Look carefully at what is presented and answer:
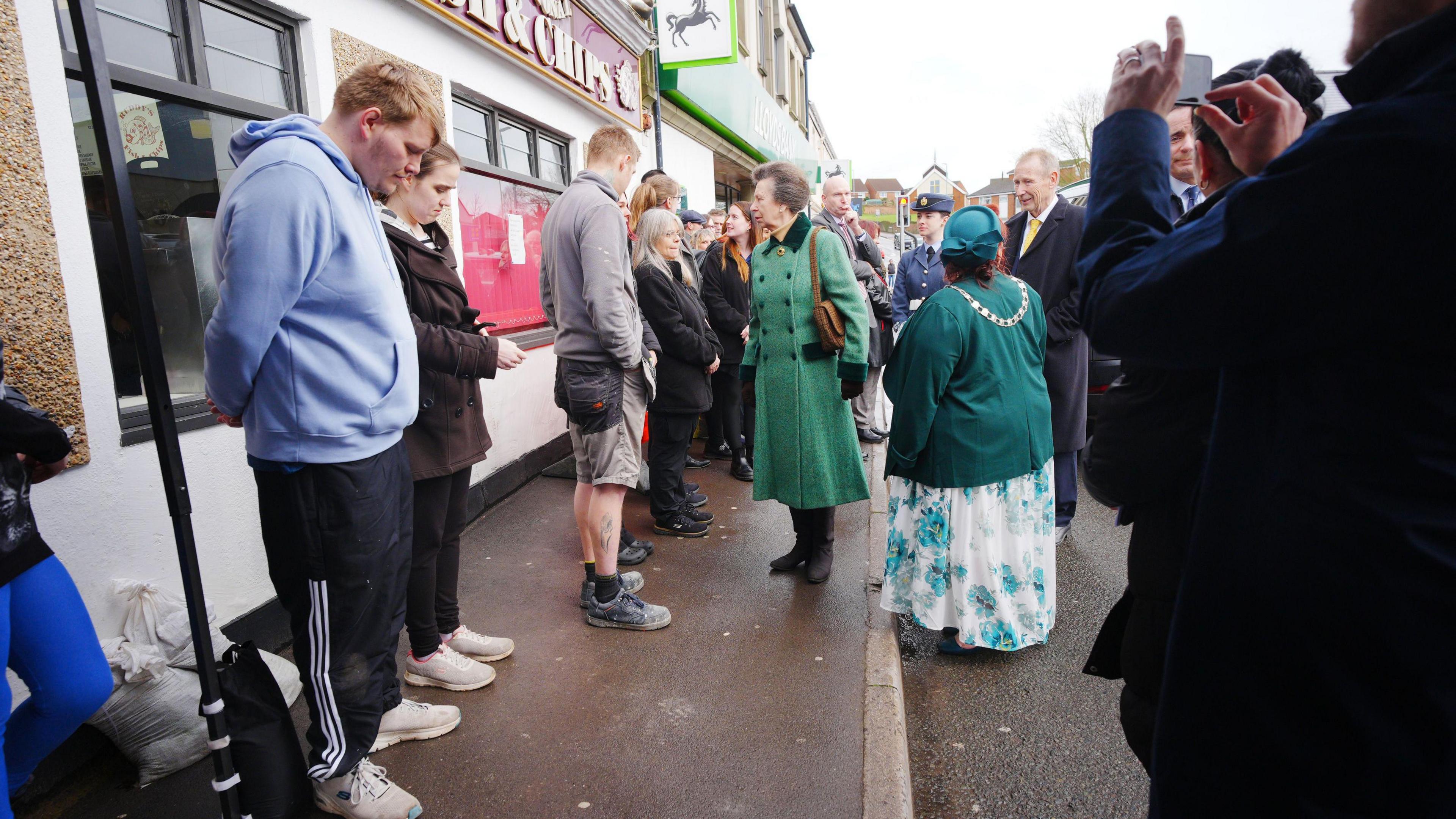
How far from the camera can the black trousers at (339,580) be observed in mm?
1950

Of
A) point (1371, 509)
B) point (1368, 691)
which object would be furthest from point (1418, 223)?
point (1368, 691)

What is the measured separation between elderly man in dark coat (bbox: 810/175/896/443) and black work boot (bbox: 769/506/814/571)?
6.17ft

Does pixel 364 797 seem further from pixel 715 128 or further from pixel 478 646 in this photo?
pixel 715 128

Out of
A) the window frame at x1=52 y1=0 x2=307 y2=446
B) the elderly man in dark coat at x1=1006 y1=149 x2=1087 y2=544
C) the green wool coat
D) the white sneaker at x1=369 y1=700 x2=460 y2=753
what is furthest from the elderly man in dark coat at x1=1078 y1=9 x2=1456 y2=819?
the elderly man in dark coat at x1=1006 y1=149 x2=1087 y2=544

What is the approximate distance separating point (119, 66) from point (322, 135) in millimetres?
1647

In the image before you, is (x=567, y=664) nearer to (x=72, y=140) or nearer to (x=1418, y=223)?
(x=72, y=140)

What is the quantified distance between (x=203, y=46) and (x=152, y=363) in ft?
7.28

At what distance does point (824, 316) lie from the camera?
369 centimetres

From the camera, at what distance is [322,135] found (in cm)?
189

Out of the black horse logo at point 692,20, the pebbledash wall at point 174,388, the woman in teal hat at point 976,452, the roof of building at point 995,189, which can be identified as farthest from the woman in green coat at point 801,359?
the roof of building at point 995,189

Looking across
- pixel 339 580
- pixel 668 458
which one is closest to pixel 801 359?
pixel 668 458

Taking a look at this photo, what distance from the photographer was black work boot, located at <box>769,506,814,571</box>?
4090 mm

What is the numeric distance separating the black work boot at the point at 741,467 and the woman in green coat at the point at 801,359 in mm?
1971

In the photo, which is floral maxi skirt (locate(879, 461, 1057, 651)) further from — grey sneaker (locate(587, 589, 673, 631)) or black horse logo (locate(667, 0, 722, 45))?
black horse logo (locate(667, 0, 722, 45))
